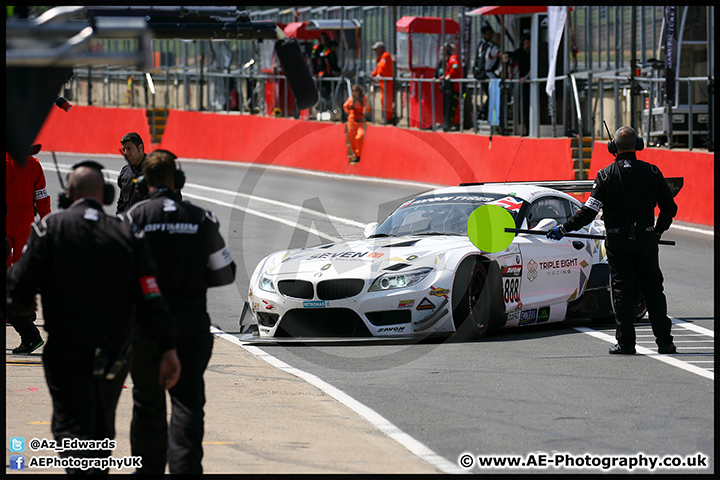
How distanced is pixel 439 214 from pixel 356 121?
16.8 meters

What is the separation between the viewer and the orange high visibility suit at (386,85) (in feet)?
95.5

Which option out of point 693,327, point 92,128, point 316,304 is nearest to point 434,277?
point 316,304

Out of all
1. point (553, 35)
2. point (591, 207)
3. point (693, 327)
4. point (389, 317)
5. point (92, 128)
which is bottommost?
point (693, 327)

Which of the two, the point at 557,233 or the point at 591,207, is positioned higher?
the point at 591,207

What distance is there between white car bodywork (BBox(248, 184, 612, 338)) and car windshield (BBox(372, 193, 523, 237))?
0.01m

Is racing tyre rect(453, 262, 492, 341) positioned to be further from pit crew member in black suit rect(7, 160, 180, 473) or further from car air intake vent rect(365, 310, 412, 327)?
pit crew member in black suit rect(7, 160, 180, 473)

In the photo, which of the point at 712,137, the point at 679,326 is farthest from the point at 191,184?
the point at 679,326

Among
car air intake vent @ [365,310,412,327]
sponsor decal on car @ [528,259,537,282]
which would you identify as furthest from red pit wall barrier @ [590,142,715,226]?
car air intake vent @ [365,310,412,327]

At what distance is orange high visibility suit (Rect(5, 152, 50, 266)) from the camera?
434 inches

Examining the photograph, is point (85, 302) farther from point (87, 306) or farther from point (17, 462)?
point (17, 462)

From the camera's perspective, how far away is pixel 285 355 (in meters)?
10.3

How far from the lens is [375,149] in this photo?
2856cm

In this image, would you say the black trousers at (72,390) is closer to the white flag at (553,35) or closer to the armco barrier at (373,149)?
the armco barrier at (373,149)

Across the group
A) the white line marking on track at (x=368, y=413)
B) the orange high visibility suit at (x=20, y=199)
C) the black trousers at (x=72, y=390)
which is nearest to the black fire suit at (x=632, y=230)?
the white line marking on track at (x=368, y=413)
